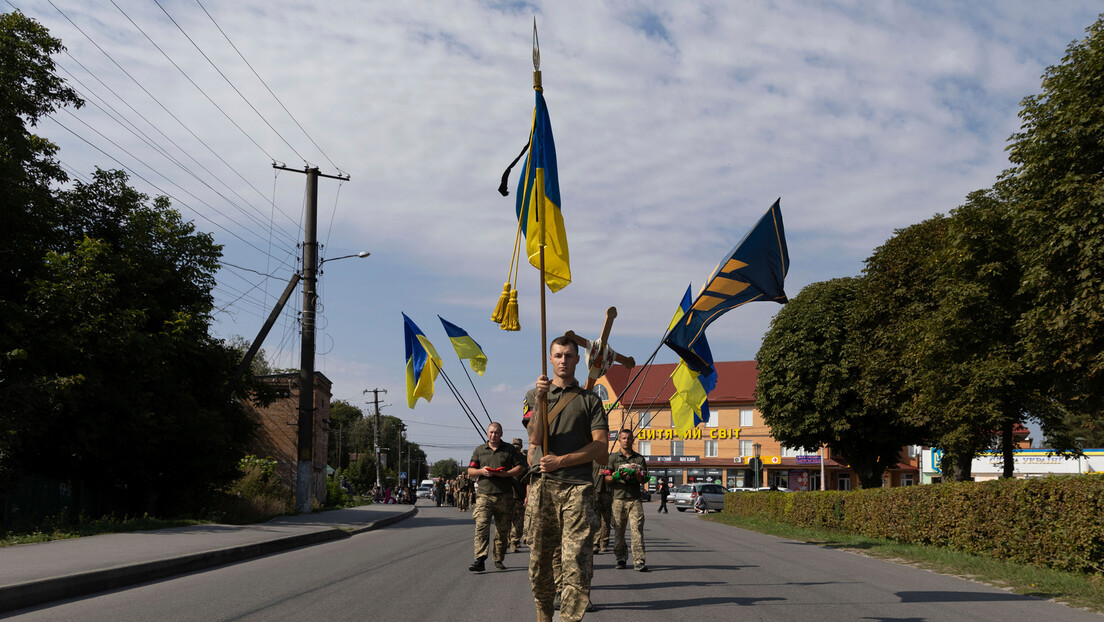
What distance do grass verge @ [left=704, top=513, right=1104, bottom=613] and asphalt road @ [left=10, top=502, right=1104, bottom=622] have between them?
33 centimetres

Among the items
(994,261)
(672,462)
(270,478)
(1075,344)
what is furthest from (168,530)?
(672,462)

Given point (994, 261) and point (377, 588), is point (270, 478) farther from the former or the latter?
point (994, 261)

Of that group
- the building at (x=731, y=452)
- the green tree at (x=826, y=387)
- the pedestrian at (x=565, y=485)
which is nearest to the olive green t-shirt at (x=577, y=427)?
the pedestrian at (x=565, y=485)

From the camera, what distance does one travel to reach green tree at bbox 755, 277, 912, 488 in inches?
1326

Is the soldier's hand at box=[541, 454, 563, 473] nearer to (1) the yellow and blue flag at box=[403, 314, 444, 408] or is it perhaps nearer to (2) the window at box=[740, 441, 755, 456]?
(1) the yellow and blue flag at box=[403, 314, 444, 408]

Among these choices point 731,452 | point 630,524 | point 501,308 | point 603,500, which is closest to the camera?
point 501,308

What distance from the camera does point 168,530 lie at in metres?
16.7

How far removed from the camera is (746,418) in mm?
74938

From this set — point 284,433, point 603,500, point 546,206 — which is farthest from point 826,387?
point 546,206

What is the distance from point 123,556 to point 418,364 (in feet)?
26.1

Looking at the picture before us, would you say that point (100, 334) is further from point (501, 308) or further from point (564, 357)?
point (564, 357)

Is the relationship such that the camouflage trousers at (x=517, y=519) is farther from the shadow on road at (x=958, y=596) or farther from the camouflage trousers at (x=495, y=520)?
the shadow on road at (x=958, y=596)

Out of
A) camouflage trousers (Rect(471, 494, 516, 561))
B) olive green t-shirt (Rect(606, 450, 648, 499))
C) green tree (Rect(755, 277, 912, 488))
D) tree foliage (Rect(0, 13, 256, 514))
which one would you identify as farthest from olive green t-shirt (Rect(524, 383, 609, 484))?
green tree (Rect(755, 277, 912, 488))

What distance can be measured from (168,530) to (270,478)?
13.6 m
